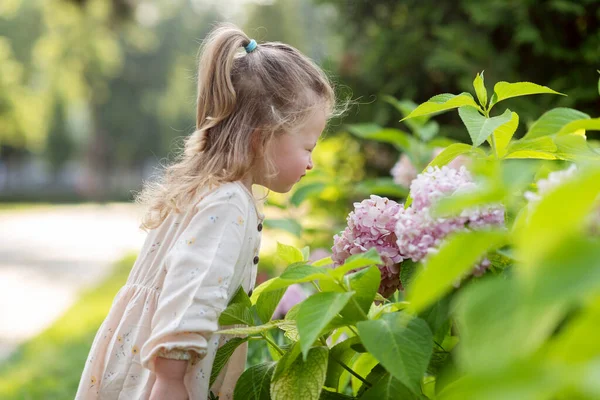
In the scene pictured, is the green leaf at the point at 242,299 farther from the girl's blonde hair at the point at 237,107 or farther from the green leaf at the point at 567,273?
the green leaf at the point at 567,273

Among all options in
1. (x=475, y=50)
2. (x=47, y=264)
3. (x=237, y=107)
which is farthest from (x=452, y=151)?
(x=47, y=264)

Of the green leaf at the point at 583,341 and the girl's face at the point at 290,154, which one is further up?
the green leaf at the point at 583,341

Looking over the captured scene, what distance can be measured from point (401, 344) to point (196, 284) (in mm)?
584

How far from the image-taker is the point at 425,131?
3.54 m

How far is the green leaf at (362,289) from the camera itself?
1162mm

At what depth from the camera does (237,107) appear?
1.87 metres

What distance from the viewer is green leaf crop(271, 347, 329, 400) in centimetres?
118

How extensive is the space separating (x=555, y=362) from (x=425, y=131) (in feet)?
10.1

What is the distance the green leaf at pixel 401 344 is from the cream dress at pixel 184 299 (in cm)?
50

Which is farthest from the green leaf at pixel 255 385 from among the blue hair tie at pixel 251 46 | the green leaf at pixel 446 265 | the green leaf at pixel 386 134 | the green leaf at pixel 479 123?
the green leaf at pixel 386 134

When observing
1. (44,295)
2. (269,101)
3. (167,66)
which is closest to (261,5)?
(167,66)

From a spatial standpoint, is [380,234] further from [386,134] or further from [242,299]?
[386,134]

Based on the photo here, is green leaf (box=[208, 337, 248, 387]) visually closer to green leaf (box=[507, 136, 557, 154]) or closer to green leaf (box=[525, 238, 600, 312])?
green leaf (box=[507, 136, 557, 154])

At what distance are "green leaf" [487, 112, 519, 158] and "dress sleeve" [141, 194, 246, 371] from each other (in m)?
0.58
